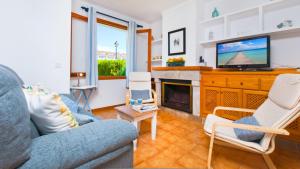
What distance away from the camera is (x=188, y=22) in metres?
3.36

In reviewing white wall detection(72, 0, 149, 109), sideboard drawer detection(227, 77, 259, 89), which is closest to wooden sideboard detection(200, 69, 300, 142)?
sideboard drawer detection(227, 77, 259, 89)

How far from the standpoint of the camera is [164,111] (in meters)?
A: 3.71

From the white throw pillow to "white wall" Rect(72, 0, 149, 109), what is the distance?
105 inches

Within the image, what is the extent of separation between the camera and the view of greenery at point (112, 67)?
152 inches

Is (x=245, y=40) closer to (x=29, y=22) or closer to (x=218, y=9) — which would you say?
(x=218, y=9)

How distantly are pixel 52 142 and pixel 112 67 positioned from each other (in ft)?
11.5

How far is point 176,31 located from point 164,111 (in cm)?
200

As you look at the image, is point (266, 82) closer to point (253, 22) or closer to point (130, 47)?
point (253, 22)

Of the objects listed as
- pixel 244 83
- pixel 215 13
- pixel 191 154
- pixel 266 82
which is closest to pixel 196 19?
pixel 215 13

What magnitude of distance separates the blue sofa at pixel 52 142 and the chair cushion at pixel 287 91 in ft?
4.52

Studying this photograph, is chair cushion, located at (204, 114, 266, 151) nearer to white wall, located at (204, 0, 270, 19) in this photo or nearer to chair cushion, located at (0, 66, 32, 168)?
chair cushion, located at (0, 66, 32, 168)

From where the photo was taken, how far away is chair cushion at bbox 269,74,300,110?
50.0 inches

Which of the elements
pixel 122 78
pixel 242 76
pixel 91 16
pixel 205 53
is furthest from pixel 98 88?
pixel 242 76

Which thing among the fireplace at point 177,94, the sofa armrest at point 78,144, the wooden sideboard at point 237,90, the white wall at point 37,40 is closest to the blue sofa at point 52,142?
the sofa armrest at point 78,144
